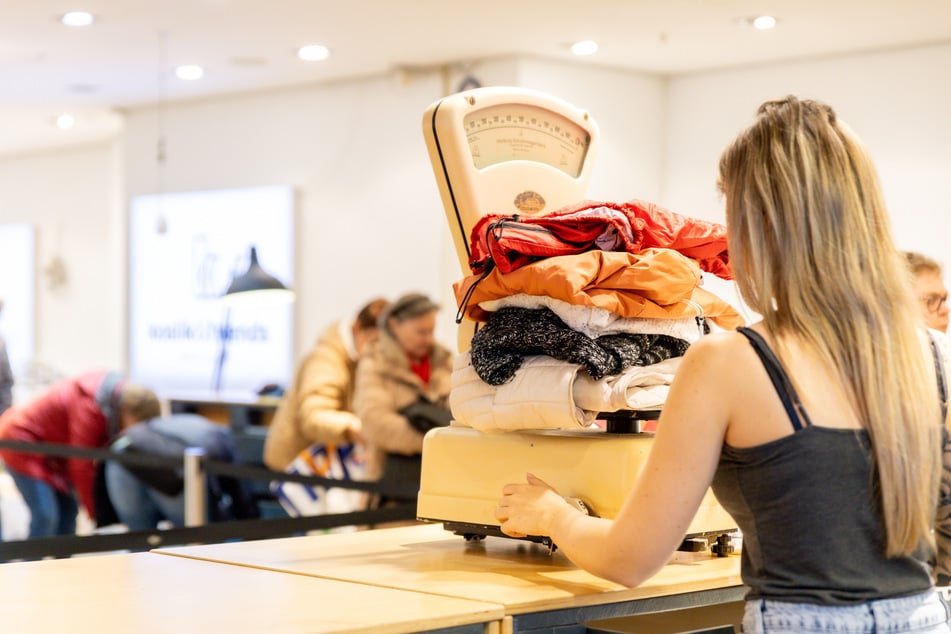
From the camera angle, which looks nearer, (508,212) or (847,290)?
(847,290)

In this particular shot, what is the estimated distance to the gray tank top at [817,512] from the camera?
5.35 ft

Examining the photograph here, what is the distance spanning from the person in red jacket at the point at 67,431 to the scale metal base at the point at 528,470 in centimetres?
440

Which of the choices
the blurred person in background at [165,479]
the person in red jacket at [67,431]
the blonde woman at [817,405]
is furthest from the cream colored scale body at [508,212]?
the person in red jacket at [67,431]

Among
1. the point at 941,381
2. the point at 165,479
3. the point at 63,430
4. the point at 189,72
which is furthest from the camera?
the point at 189,72

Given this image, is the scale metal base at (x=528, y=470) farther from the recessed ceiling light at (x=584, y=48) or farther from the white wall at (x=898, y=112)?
the recessed ceiling light at (x=584, y=48)

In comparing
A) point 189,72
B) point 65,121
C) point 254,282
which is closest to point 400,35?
point 254,282

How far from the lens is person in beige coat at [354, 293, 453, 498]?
5.56 m

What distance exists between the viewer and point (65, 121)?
11.2 m

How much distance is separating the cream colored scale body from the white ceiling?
13.2 ft

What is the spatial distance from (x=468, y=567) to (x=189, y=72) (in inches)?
276

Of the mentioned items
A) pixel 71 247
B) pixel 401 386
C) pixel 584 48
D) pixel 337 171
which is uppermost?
pixel 584 48

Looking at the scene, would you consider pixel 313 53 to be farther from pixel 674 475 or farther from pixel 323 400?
pixel 674 475

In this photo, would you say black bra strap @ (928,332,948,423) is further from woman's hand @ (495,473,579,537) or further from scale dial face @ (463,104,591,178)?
scale dial face @ (463,104,591,178)

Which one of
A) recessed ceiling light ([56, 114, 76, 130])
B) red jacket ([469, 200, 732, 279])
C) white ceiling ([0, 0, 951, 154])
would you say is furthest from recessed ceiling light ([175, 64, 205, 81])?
red jacket ([469, 200, 732, 279])
